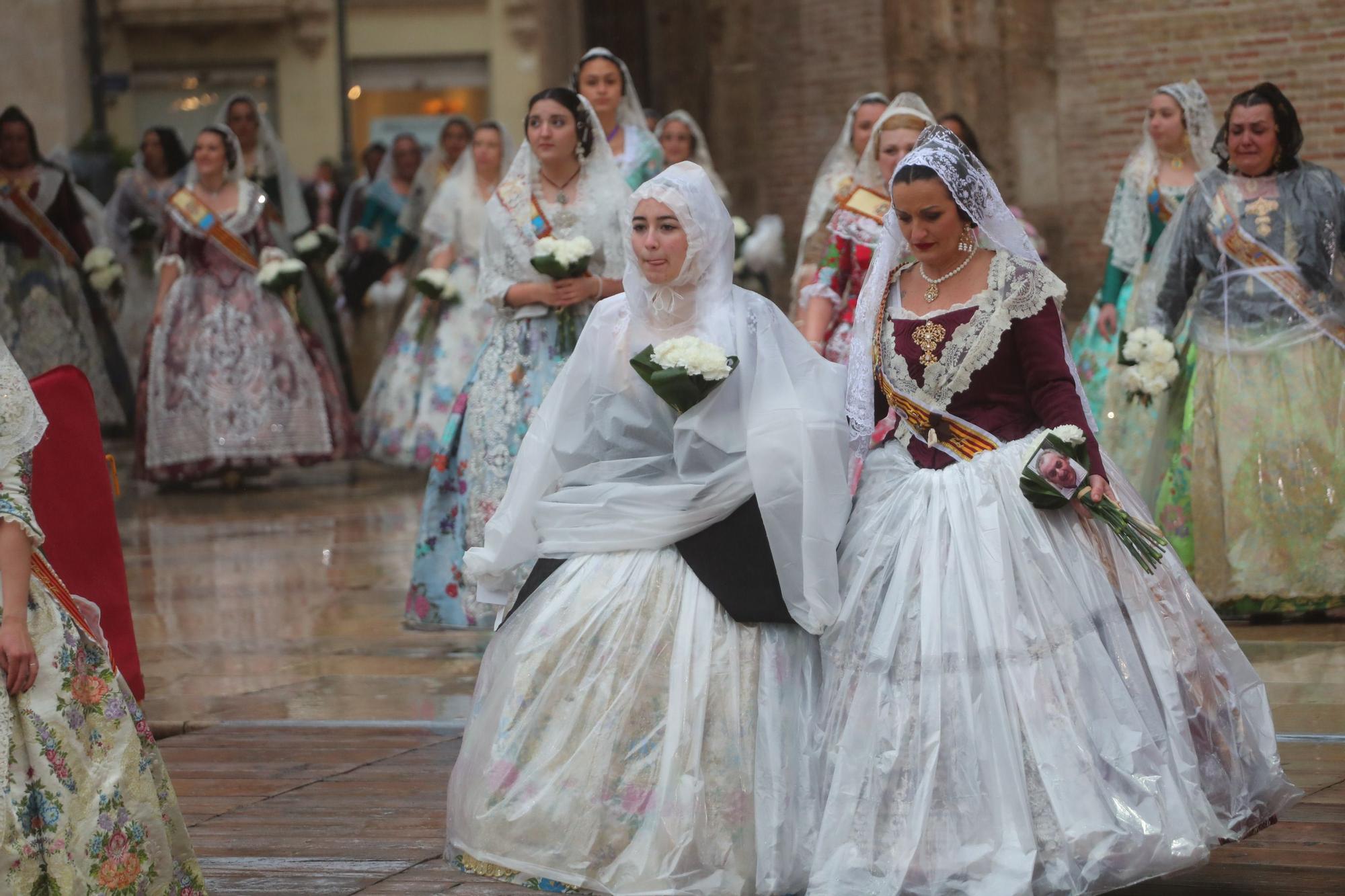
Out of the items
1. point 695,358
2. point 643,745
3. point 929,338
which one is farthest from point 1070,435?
point 643,745

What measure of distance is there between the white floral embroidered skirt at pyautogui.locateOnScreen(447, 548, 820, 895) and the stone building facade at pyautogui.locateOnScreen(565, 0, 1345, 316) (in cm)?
932

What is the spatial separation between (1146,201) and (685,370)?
5.03 metres

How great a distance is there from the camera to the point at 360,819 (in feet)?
17.1

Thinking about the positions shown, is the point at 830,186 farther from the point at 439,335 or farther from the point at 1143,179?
the point at 439,335

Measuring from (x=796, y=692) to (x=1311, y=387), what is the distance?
11.9ft

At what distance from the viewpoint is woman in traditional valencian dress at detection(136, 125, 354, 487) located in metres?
12.5

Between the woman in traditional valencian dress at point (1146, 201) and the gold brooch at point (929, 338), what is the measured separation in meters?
4.11

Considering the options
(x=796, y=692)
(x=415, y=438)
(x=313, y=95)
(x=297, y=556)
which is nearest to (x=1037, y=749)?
(x=796, y=692)

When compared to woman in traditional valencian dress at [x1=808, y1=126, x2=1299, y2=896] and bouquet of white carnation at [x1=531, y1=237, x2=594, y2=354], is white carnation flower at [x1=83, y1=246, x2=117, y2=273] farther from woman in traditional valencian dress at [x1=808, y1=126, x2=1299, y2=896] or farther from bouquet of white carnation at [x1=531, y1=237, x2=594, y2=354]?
woman in traditional valencian dress at [x1=808, y1=126, x2=1299, y2=896]

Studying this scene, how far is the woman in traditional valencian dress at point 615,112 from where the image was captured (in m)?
7.98

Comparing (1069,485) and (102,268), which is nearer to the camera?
(1069,485)

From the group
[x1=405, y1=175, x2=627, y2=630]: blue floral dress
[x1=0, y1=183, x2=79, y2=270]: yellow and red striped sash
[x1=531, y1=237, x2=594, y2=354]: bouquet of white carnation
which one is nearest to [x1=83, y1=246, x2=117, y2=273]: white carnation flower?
[x1=0, y1=183, x2=79, y2=270]: yellow and red striped sash

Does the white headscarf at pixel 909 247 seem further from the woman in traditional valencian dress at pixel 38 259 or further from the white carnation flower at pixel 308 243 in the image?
the woman in traditional valencian dress at pixel 38 259

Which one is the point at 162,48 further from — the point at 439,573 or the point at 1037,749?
the point at 1037,749
